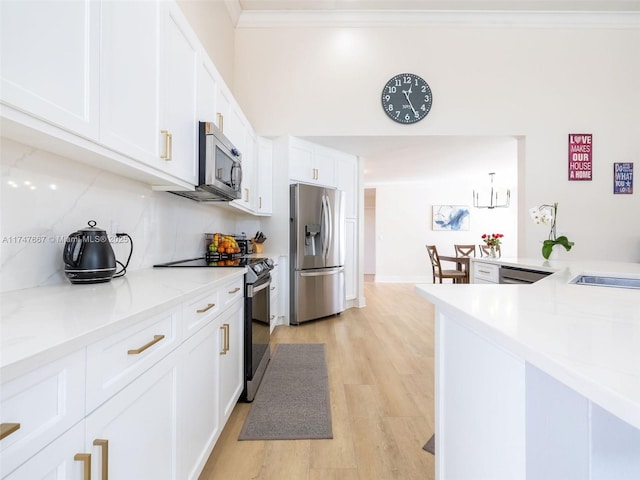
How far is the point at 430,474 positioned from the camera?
4.39 feet

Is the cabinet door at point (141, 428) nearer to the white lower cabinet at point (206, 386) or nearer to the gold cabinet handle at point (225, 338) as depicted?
the white lower cabinet at point (206, 386)

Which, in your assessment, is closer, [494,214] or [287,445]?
[287,445]

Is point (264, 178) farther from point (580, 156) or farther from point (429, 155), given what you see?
point (580, 156)

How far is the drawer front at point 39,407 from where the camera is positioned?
46cm

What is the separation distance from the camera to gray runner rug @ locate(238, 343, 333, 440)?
5.34 ft

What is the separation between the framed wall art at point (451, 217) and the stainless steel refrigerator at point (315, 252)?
4.21 m

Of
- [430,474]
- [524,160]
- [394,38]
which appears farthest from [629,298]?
[394,38]

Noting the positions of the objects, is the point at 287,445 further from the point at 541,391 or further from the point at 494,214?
the point at 494,214

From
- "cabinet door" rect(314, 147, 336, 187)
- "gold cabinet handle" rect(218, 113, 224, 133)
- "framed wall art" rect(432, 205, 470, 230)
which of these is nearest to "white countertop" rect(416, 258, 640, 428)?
"gold cabinet handle" rect(218, 113, 224, 133)

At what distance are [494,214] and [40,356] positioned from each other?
841 cm

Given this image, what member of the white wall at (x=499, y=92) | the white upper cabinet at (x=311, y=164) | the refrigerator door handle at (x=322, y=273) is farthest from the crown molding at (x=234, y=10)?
the refrigerator door handle at (x=322, y=273)

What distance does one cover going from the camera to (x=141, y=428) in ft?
2.71

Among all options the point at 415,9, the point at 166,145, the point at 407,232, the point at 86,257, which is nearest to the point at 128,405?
the point at 86,257

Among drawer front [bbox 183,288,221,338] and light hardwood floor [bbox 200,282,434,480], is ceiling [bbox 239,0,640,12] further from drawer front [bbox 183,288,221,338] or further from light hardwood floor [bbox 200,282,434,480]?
light hardwood floor [bbox 200,282,434,480]
